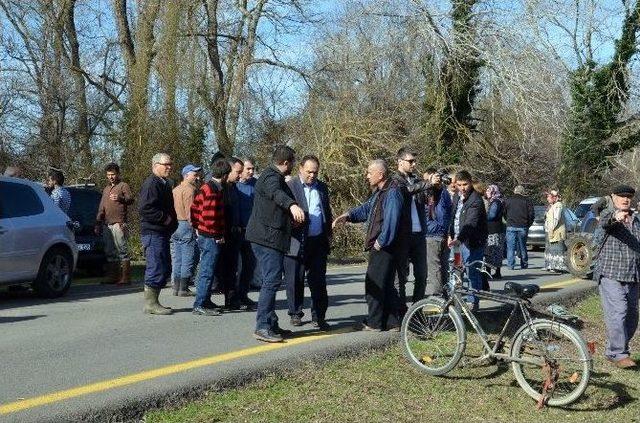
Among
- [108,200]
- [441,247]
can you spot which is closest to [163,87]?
[108,200]

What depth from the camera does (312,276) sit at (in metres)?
9.09

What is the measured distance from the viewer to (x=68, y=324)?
933 centimetres

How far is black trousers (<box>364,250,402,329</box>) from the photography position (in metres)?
8.80

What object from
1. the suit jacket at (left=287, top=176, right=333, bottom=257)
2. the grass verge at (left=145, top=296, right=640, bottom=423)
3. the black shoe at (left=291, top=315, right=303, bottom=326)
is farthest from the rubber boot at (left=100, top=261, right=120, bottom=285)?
the grass verge at (left=145, top=296, right=640, bottom=423)

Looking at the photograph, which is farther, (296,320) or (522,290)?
(296,320)

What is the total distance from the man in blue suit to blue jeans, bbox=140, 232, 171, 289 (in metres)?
1.40

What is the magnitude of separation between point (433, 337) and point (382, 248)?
143 centimetres

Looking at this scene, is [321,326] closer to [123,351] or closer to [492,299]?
[123,351]

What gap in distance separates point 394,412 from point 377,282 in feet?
8.56

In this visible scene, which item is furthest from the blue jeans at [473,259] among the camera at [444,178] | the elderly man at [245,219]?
the elderly man at [245,219]

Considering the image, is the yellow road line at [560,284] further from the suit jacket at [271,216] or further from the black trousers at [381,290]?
the suit jacket at [271,216]

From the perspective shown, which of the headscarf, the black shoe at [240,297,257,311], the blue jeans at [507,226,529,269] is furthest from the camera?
the blue jeans at [507,226,529,269]

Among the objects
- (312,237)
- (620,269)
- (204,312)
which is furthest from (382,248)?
(204,312)

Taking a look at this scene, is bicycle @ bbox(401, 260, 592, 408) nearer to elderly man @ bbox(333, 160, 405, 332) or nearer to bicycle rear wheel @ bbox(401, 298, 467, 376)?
bicycle rear wheel @ bbox(401, 298, 467, 376)
